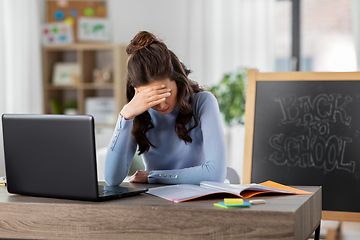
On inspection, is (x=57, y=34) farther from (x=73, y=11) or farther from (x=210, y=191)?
(x=210, y=191)

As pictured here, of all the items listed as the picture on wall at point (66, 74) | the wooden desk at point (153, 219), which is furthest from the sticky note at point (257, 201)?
the picture on wall at point (66, 74)

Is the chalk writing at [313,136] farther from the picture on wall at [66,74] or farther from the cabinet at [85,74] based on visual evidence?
the picture on wall at [66,74]

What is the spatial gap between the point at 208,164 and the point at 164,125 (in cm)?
31

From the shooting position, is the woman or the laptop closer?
the laptop

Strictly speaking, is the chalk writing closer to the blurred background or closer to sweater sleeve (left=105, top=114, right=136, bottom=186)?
sweater sleeve (left=105, top=114, right=136, bottom=186)

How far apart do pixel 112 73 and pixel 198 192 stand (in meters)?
3.67

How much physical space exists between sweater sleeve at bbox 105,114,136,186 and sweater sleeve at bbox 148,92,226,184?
4.4 inches

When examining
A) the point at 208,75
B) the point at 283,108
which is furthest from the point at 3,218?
the point at 208,75

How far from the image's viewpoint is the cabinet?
4477 millimetres

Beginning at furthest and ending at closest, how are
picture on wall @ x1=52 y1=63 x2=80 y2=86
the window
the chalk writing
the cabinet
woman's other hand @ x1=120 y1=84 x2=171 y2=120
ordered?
picture on wall @ x1=52 y1=63 x2=80 y2=86 < the cabinet < the window < the chalk writing < woman's other hand @ x1=120 y1=84 x2=171 y2=120

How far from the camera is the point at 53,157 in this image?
111 cm

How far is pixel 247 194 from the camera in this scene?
1127 millimetres

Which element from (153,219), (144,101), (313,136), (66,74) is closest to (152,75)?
(144,101)

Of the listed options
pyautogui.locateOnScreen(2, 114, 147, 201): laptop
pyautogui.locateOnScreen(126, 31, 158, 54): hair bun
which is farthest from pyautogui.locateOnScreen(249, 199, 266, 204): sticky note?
pyautogui.locateOnScreen(126, 31, 158, 54): hair bun
